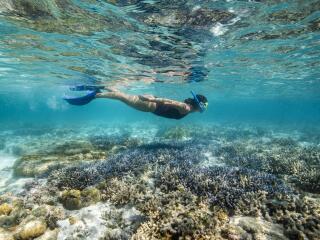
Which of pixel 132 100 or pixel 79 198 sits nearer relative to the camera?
pixel 79 198

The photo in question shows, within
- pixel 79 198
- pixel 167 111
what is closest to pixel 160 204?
pixel 79 198

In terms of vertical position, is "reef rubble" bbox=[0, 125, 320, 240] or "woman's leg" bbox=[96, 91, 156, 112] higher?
"woman's leg" bbox=[96, 91, 156, 112]

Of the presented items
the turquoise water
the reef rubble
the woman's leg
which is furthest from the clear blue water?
the reef rubble

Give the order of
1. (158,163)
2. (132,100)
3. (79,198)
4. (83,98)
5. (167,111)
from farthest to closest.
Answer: (132,100) < (167,111) < (83,98) < (158,163) < (79,198)

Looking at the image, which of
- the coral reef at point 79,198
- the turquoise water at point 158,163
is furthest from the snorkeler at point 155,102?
the coral reef at point 79,198

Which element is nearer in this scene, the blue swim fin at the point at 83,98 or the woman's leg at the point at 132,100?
the blue swim fin at the point at 83,98

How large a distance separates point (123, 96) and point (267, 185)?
27.1 ft

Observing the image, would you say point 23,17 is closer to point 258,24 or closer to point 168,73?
point 258,24

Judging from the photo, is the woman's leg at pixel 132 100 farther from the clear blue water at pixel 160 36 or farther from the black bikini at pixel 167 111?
the clear blue water at pixel 160 36

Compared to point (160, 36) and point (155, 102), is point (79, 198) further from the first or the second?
point (160, 36)

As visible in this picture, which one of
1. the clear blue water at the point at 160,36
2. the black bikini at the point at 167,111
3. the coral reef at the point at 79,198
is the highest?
the clear blue water at the point at 160,36

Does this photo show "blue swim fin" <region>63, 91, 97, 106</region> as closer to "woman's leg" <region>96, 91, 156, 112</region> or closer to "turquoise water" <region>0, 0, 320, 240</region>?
"woman's leg" <region>96, 91, 156, 112</region>

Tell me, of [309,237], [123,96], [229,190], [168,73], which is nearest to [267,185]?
[229,190]

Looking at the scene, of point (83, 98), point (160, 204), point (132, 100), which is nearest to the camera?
point (160, 204)
